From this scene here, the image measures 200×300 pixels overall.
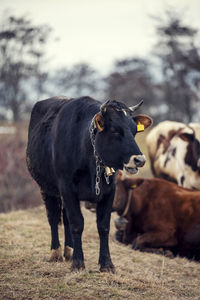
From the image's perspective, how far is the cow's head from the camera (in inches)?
204

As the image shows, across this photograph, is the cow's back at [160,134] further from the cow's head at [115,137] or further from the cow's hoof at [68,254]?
the cow's head at [115,137]

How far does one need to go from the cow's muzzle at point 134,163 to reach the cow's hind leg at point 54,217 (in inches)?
69.2

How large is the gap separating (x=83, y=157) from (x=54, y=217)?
1.31 m

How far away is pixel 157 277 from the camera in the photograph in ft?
20.3

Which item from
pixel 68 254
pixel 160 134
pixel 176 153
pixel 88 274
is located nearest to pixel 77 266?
pixel 88 274

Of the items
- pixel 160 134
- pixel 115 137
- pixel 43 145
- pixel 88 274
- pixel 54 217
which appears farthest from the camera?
pixel 160 134

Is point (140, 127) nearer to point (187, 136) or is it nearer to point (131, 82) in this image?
point (187, 136)

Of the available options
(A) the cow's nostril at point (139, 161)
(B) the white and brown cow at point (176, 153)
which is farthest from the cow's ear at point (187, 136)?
(A) the cow's nostril at point (139, 161)

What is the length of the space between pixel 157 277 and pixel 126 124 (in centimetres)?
205

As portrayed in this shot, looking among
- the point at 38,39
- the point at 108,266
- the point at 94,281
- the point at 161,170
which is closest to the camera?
the point at 94,281

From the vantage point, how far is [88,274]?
5449mm

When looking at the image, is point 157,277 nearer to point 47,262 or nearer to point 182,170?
point 47,262

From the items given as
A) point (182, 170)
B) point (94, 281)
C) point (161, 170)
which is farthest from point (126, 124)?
point (161, 170)

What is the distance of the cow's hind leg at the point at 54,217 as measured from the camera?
641 cm
